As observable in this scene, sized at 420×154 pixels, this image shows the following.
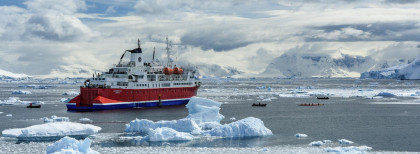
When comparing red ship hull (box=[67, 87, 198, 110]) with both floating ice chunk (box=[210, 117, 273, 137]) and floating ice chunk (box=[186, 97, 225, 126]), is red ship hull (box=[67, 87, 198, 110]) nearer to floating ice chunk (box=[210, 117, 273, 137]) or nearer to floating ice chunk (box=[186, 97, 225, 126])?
floating ice chunk (box=[186, 97, 225, 126])

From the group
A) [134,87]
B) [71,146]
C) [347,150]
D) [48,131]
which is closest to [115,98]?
[134,87]

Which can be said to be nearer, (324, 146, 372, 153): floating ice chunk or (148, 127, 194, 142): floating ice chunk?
(324, 146, 372, 153): floating ice chunk

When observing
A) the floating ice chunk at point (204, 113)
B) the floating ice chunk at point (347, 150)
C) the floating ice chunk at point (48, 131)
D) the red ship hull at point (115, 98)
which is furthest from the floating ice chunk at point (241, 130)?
the red ship hull at point (115, 98)

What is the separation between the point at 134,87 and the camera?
197 feet

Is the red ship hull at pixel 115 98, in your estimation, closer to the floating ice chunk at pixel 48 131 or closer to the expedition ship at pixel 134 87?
the expedition ship at pixel 134 87

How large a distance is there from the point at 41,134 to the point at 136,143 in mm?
Answer: 7188

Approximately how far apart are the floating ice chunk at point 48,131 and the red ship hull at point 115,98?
72.1ft

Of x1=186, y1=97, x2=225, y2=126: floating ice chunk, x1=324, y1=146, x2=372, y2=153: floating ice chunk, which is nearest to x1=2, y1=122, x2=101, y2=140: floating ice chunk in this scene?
x1=186, y1=97, x2=225, y2=126: floating ice chunk

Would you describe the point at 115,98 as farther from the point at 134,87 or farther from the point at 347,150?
the point at 347,150

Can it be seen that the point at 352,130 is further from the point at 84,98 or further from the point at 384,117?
the point at 84,98

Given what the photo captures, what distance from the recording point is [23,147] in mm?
30500

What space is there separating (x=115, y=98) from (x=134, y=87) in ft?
8.90

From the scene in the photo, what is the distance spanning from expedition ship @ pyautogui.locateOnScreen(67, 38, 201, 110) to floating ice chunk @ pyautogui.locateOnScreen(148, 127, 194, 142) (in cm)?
2588

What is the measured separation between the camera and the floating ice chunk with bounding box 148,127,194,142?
32688mm
